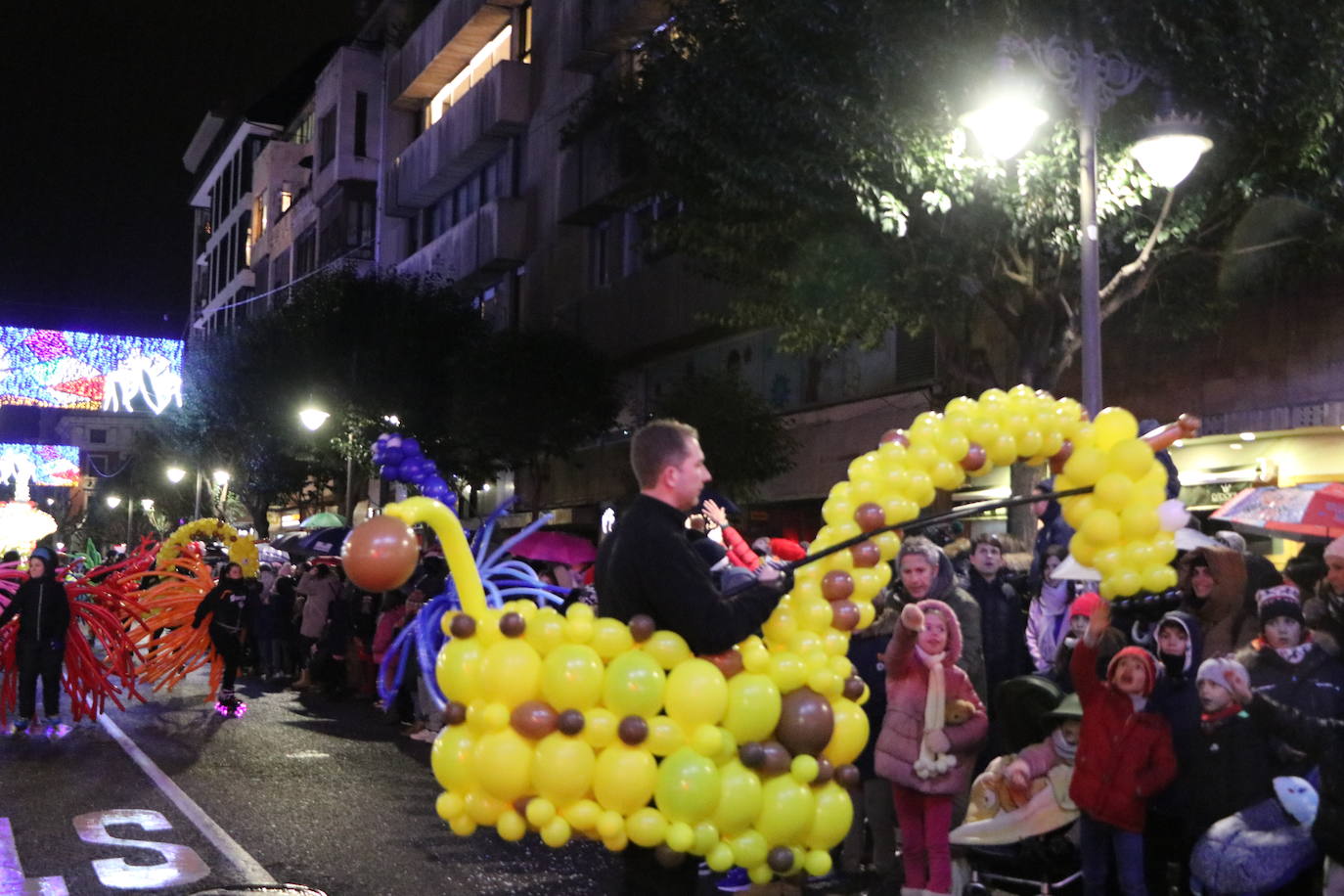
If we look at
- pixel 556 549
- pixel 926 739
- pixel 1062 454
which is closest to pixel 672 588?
pixel 1062 454

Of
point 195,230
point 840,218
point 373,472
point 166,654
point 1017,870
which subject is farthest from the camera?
point 195,230

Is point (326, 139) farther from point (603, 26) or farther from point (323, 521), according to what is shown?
point (323, 521)

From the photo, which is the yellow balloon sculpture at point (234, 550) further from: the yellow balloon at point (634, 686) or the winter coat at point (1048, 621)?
the yellow balloon at point (634, 686)

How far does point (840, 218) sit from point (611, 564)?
1068 centimetres

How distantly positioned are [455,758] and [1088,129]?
6.92 meters

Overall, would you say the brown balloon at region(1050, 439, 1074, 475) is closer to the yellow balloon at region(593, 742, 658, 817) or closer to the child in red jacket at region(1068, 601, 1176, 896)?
the child in red jacket at region(1068, 601, 1176, 896)

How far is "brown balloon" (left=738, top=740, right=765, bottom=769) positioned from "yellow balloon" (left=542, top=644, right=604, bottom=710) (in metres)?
0.50

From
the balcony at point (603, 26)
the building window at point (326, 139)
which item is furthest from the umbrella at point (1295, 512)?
the building window at point (326, 139)

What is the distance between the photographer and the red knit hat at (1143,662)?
22.5 feet

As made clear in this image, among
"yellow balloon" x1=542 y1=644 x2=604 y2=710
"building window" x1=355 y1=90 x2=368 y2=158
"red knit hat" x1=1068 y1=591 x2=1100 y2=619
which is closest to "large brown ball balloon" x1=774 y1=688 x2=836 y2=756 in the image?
"yellow balloon" x1=542 y1=644 x2=604 y2=710

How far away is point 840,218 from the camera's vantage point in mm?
15008

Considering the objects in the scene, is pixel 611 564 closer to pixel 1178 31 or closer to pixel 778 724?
pixel 778 724

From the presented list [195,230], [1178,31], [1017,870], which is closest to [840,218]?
[1178,31]

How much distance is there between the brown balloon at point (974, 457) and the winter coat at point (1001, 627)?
3.76 meters
